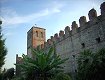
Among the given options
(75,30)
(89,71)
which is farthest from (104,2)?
(89,71)

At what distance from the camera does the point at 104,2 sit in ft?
49.5

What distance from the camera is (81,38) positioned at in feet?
57.6

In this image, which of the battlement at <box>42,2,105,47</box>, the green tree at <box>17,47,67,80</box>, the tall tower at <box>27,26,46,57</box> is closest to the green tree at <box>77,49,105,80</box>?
the green tree at <box>17,47,67,80</box>

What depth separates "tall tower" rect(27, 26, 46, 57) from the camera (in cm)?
2866

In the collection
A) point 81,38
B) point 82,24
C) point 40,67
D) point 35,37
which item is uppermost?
point 35,37

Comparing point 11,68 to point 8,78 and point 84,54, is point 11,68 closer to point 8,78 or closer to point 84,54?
point 8,78

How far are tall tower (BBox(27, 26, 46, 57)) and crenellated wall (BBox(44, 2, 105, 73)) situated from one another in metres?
6.97

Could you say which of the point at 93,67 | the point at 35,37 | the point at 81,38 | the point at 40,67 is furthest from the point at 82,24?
the point at 35,37

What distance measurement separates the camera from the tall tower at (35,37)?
28664mm

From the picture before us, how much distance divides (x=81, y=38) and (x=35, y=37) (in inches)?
496

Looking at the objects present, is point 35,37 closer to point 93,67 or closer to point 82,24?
point 82,24

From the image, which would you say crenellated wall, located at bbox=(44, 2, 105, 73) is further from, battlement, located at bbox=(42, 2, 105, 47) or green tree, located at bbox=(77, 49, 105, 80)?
green tree, located at bbox=(77, 49, 105, 80)

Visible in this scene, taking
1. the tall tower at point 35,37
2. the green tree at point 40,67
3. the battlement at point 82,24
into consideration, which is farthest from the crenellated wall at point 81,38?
the tall tower at point 35,37

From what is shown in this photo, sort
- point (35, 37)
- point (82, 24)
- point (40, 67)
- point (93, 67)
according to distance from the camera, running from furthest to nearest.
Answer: point (35, 37) < point (82, 24) < point (40, 67) < point (93, 67)
